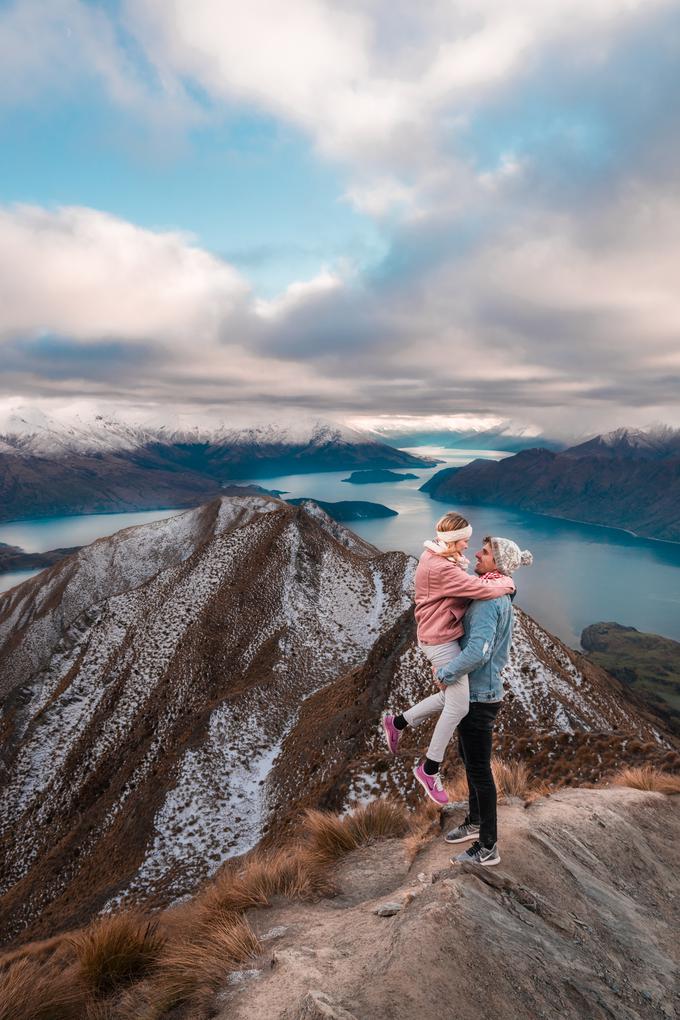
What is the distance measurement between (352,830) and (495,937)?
14.2 ft

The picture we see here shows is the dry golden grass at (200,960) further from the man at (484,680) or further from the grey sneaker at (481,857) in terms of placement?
the man at (484,680)

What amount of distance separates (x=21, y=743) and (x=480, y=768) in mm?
37145

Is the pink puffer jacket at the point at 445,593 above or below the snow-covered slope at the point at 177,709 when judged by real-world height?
above

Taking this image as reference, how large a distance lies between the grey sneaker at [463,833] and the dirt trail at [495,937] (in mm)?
159

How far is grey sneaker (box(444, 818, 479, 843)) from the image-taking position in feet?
22.0

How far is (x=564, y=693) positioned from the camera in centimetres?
2491

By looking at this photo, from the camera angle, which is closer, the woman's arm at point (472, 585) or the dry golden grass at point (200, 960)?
the dry golden grass at point (200, 960)

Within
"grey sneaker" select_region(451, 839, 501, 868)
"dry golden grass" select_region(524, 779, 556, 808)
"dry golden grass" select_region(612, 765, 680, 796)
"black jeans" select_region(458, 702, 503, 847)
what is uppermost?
"black jeans" select_region(458, 702, 503, 847)

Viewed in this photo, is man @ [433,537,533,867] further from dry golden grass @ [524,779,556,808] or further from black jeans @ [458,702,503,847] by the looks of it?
dry golden grass @ [524,779,556,808]

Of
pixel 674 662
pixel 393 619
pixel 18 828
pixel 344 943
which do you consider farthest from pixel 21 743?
pixel 674 662

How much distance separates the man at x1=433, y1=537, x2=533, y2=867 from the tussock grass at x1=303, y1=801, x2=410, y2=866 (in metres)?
2.50

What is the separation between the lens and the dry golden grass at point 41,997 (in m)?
4.01

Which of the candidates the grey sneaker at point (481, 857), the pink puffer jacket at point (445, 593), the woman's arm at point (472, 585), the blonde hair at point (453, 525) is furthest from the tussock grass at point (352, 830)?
the blonde hair at point (453, 525)

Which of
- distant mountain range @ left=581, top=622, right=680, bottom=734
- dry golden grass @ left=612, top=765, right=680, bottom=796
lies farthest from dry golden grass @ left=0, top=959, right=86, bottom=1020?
A: distant mountain range @ left=581, top=622, right=680, bottom=734
